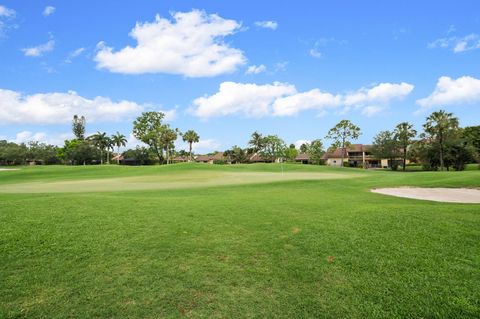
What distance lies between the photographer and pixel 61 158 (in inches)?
3910

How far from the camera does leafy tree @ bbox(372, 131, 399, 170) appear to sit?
7499 centimetres

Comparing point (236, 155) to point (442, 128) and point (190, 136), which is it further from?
point (442, 128)

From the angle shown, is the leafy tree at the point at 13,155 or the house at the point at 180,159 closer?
the leafy tree at the point at 13,155

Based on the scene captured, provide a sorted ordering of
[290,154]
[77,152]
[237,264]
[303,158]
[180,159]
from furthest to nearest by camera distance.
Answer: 1. [180,159]
2. [303,158]
3. [290,154]
4. [77,152]
5. [237,264]

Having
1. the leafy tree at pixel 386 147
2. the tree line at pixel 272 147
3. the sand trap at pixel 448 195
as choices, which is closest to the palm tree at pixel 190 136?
the tree line at pixel 272 147

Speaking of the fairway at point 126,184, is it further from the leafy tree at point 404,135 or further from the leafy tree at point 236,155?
the leafy tree at point 236,155

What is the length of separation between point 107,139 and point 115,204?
106538mm

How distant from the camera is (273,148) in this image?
107 meters

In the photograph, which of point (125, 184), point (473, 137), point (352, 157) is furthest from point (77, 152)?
point (473, 137)

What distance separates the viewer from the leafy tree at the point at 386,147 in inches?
2952

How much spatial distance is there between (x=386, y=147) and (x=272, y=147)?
40306 mm

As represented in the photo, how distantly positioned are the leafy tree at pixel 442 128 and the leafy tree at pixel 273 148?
50349 mm

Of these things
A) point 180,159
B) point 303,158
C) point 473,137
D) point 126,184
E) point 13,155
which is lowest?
point 126,184

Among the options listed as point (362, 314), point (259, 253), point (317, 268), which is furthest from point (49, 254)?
point (362, 314)
